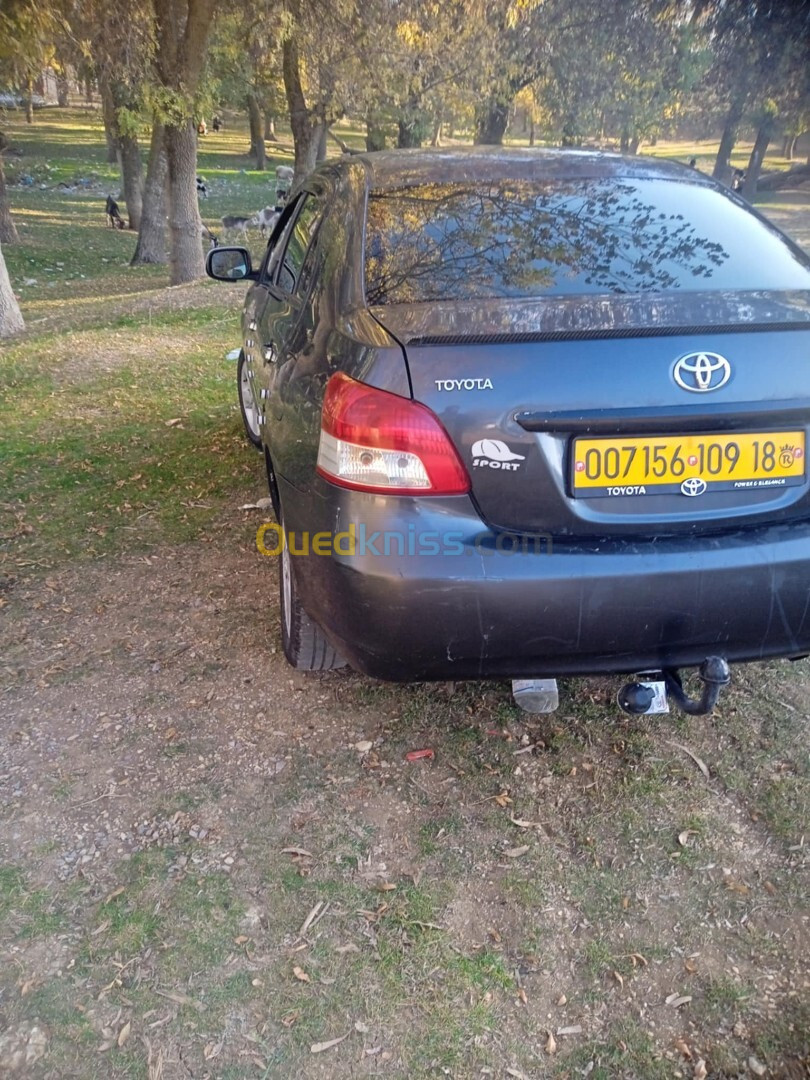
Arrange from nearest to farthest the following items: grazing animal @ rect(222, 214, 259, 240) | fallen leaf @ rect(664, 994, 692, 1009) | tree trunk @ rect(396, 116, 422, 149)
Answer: fallen leaf @ rect(664, 994, 692, 1009) → grazing animal @ rect(222, 214, 259, 240) → tree trunk @ rect(396, 116, 422, 149)

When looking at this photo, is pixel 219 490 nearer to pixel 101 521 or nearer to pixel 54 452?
pixel 101 521

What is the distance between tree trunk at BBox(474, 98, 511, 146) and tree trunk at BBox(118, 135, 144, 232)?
859 cm

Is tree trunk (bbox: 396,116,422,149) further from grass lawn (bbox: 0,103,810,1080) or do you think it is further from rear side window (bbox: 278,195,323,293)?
grass lawn (bbox: 0,103,810,1080)

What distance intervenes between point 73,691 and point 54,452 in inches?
118

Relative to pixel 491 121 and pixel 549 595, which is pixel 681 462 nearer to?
pixel 549 595

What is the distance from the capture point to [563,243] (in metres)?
2.73

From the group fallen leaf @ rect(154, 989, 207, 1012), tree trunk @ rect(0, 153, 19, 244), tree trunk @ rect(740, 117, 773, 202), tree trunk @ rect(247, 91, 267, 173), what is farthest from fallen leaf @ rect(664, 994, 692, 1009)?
tree trunk @ rect(247, 91, 267, 173)

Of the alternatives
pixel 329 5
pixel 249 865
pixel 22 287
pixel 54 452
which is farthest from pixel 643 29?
pixel 249 865

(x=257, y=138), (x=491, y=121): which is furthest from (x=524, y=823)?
(x=257, y=138)

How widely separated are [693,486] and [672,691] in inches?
27.2

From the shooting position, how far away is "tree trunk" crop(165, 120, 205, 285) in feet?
44.7

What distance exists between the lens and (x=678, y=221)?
2.95 m

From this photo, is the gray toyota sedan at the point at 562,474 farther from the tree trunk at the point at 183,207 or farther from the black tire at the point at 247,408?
the tree trunk at the point at 183,207

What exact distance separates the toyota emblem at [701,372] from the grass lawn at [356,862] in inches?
51.7
